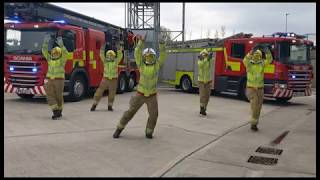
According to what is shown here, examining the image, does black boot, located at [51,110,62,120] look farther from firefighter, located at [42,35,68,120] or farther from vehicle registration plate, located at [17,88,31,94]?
vehicle registration plate, located at [17,88,31,94]

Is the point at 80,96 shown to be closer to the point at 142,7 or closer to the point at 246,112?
the point at 246,112

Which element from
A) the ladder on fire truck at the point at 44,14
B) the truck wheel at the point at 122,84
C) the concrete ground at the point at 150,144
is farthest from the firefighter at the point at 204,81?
the truck wheel at the point at 122,84

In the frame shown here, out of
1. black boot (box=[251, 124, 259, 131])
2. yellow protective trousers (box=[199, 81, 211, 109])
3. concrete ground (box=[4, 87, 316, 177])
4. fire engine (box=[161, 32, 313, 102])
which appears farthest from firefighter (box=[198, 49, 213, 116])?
fire engine (box=[161, 32, 313, 102])

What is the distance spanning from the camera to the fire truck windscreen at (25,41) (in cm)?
1480

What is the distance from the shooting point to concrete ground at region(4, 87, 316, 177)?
6.92 meters

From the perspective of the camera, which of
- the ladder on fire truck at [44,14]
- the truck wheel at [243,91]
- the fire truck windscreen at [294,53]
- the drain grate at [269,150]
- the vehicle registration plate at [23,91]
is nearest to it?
the drain grate at [269,150]

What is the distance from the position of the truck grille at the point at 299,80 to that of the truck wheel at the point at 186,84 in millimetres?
5578

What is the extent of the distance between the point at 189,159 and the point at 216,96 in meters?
13.1

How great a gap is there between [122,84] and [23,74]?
598cm

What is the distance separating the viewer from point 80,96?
1627cm

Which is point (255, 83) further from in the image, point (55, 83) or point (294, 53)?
point (294, 53)

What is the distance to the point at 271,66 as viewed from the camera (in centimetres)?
1783

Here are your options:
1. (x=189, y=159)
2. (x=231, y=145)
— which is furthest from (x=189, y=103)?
(x=189, y=159)

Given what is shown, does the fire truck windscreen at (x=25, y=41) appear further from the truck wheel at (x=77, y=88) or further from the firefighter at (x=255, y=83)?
the firefighter at (x=255, y=83)
